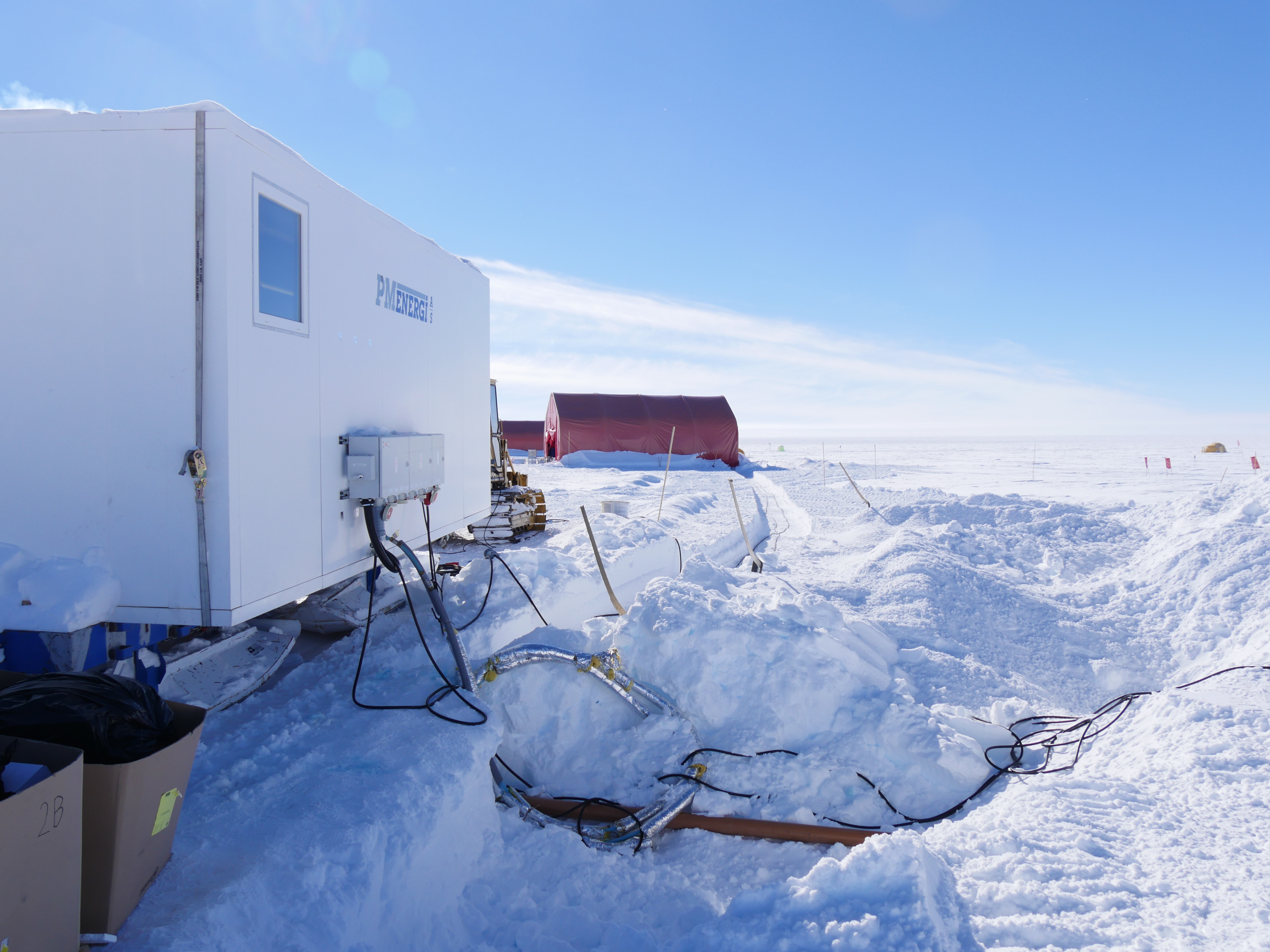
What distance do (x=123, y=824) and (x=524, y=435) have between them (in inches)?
1361

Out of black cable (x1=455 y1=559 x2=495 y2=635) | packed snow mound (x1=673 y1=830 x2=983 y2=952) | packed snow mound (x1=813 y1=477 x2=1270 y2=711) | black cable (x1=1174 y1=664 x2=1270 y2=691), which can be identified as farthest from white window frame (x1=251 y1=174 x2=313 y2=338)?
black cable (x1=1174 y1=664 x2=1270 y2=691)

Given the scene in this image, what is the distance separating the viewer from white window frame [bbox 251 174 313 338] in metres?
3.62

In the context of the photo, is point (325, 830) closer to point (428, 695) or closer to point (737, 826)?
point (428, 695)

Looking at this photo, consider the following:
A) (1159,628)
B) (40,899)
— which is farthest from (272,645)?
(1159,628)

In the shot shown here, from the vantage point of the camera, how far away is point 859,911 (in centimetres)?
293

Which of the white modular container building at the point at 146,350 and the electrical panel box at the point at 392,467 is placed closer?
the white modular container building at the point at 146,350

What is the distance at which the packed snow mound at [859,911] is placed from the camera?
278 centimetres

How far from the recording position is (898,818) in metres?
4.52

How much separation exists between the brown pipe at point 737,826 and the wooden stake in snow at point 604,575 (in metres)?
2.91

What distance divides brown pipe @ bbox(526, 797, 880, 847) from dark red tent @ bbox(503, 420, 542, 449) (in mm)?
31540

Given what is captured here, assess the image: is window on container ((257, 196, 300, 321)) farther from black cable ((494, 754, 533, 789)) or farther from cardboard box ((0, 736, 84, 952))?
black cable ((494, 754, 533, 789))

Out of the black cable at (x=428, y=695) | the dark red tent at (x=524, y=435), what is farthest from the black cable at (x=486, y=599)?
the dark red tent at (x=524, y=435)

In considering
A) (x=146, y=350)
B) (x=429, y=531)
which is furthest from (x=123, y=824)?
(x=429, y=531)

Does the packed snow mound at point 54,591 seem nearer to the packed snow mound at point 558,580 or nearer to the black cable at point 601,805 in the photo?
the packed snow mound at point 558,580
